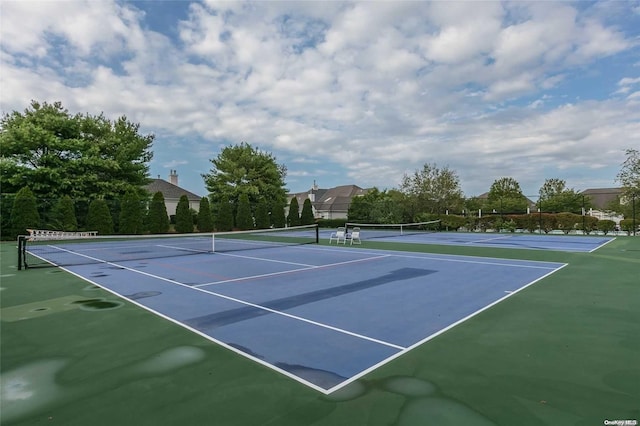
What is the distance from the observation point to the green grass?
265cm

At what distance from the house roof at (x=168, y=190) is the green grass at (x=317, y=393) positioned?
37.9m

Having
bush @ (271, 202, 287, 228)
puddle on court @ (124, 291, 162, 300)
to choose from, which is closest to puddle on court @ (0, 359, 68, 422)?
puddle on court @ (124, 291, 162, 300)

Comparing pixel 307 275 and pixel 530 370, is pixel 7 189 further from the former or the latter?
pixel 530 370

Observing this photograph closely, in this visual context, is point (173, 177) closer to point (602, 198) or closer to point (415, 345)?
point (415, 345)

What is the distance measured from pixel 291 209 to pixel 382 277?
28472mm

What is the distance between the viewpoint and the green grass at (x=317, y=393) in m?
2.65

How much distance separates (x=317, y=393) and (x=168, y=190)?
43.1 m

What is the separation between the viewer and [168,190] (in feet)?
138

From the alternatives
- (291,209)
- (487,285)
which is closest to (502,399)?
(487,285)

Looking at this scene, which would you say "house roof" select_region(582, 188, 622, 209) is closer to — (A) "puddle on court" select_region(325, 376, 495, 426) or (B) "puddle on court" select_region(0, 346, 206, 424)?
(A) "puddle on court" select_region(325, 376, 495, 426)

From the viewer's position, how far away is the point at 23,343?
4273mm

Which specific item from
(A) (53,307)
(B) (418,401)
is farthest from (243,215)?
(B) (418,401)

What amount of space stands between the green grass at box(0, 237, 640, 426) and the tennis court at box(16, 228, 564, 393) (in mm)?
291

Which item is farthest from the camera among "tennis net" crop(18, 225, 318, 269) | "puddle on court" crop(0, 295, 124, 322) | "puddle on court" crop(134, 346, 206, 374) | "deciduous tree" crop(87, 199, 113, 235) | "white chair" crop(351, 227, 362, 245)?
"deciduous tree" crop(87, 199, 113, 235)
